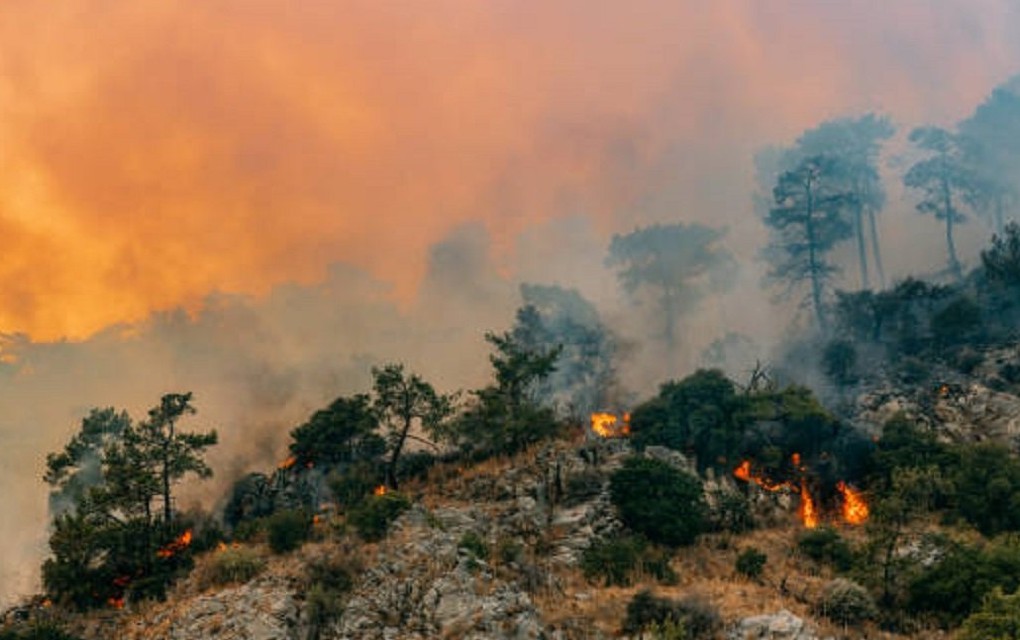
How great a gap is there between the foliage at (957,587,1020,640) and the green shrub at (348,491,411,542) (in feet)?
94.2

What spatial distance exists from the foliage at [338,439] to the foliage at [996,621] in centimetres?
4372

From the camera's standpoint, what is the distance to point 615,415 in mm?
72938

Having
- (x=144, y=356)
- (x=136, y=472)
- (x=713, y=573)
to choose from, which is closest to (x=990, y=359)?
(x=713, y=573)

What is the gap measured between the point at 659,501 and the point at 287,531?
2377 cm

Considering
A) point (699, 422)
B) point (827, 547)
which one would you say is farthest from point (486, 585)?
point (699, 422)

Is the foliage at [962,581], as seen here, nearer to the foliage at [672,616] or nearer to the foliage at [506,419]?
the foliage at [672,616]

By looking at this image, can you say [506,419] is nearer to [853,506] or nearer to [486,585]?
[486,585]

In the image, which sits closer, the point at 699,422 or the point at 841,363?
the point at 699,422

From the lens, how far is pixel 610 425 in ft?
222

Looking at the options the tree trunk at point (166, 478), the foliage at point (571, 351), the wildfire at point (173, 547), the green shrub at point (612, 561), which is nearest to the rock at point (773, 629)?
the green shrub at point (612, 561)

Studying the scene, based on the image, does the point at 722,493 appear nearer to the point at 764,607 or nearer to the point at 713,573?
the point at 713,573

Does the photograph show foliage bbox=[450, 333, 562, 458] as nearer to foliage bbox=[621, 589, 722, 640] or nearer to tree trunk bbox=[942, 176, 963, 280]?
foliage bbox=[621, 589, 722, 640]

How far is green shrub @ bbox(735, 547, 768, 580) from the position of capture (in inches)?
1547

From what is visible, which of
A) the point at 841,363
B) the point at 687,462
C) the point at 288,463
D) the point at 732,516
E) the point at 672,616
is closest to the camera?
the point at 672,616
